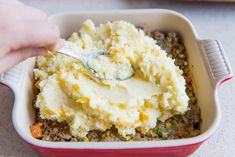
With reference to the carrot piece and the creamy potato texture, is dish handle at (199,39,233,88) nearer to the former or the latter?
the creamy potato texture

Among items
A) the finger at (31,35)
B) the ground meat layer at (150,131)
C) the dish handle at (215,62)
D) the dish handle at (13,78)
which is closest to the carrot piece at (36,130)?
the ground meat layer at (150,131)

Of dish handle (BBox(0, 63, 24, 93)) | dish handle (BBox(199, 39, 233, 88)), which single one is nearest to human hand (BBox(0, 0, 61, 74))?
dish handle (BBox(0, 63, 24, 93))

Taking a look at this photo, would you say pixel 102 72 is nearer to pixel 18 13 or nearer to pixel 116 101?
pixel 116 101

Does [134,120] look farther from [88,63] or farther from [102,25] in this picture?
[102,25]

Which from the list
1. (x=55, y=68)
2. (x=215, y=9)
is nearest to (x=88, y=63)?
(x=55, y=68)

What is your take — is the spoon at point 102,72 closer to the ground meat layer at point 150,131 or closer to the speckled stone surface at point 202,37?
the ground meat layer at point 150,131

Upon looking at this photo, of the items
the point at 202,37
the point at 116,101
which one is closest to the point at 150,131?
the point at 116,101

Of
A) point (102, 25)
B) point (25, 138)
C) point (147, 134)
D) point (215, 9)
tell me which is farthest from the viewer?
point (215, 9)
